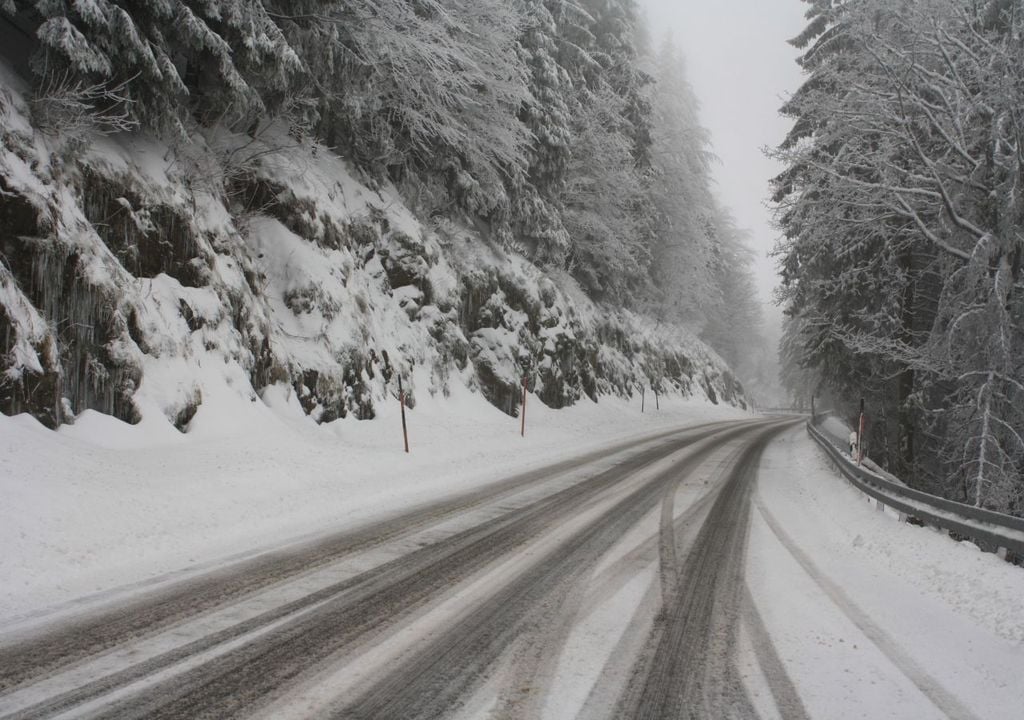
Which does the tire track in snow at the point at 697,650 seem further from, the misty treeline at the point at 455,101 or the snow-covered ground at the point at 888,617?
the misty treeline at the point at 455,101

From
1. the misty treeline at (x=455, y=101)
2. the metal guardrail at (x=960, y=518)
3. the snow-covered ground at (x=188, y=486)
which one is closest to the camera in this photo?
the snow-covered ground at (x=188, y=486)

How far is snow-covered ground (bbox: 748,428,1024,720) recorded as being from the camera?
10.7ft

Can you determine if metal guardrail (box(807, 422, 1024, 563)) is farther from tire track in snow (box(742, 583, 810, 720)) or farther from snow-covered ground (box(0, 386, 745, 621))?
snow-covered ground (box(0, 386, 745, 621))

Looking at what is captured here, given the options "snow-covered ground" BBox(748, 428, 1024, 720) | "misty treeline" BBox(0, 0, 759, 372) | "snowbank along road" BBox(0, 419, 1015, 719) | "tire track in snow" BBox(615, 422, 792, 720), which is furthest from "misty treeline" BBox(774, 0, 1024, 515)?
"misty treeline" BBox(0, 0, 759, 372)

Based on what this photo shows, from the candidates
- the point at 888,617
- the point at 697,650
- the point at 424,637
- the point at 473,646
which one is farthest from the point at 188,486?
the point at 888,617

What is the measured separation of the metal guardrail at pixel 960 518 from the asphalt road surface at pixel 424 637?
227 cm

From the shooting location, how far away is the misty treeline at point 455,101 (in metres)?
8.50

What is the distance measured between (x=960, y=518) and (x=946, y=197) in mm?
6917

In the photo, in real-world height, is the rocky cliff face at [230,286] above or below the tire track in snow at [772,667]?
above

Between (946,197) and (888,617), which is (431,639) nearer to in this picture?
(888,617)

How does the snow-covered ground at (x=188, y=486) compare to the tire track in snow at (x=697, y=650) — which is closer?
the tire track in snow at (x=697, y=650)

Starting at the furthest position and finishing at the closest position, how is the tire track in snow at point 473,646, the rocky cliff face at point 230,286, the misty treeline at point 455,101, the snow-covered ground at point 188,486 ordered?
the misty treeline at point 455,101, the rocky cliff face at point 230,286, the snow-covered ground at point 188,486, the tire track in snow at point 473,646

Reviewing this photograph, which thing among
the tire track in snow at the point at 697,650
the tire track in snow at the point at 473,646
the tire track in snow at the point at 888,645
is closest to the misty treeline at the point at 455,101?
the tire track in snow at the point at 473,646

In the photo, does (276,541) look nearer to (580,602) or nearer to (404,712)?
(580,602)
